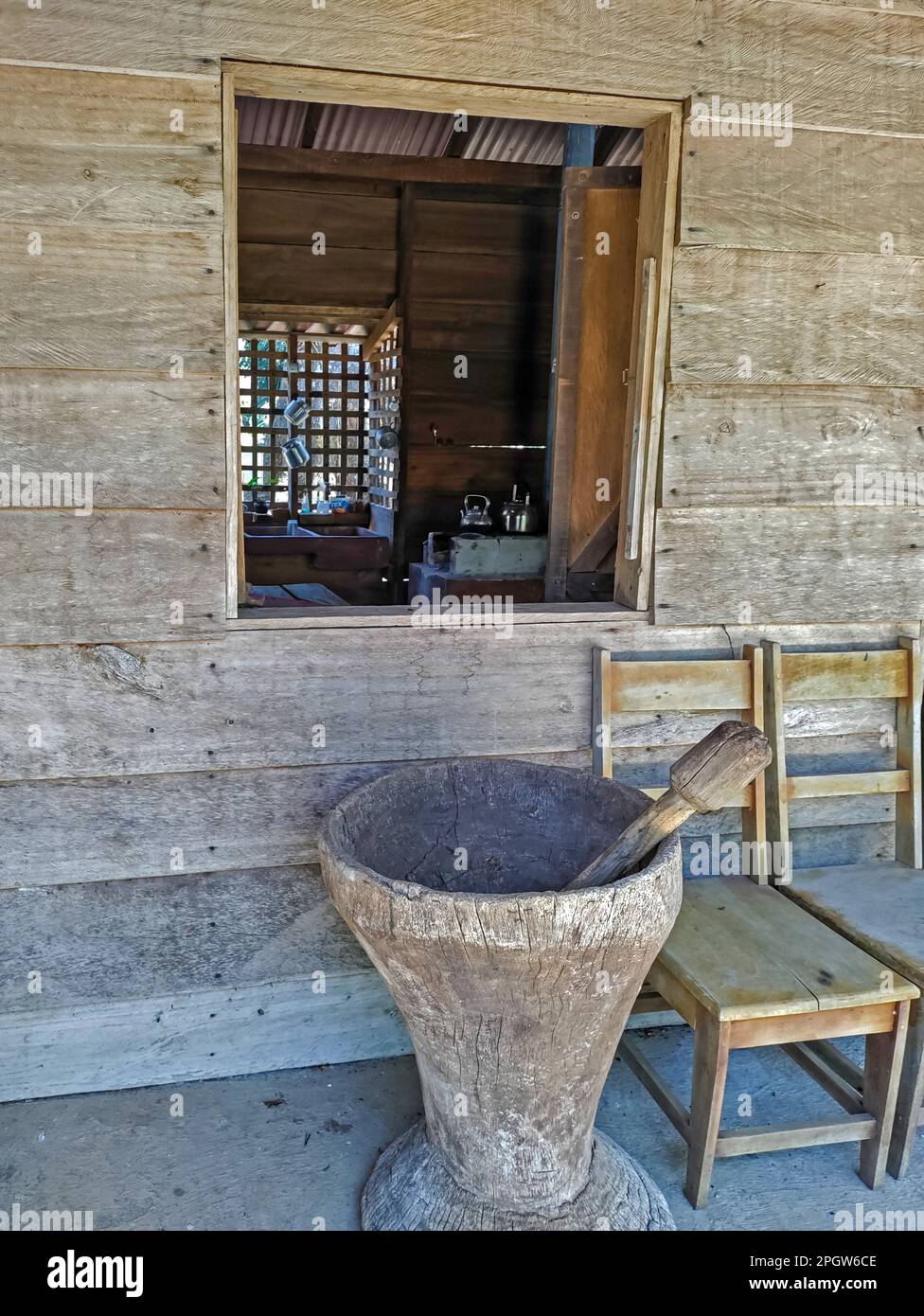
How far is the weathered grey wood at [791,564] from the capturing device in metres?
2.62

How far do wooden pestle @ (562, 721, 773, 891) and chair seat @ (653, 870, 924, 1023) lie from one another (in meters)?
0.42

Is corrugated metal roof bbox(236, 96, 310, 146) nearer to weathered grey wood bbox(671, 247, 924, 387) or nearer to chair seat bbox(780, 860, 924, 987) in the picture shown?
weathered grey wood bbox(671, 247, 924, 387)

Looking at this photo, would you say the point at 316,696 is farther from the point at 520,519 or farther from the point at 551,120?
the point at 520,519

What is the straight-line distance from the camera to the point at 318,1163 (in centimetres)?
237

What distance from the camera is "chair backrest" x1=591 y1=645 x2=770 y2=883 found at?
2584 millimetres

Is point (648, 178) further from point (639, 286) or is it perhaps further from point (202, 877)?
point (202, 877)

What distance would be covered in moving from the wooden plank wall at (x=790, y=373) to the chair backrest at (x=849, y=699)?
14 cm

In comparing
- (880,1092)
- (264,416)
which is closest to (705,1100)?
(880,1092)

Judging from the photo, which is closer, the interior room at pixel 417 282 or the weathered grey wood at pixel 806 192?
the weathered grey wood at pixel 806 192

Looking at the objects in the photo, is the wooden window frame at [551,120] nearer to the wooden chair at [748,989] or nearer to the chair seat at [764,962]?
the wooden chair at [748,989]

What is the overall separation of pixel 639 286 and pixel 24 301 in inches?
55.1

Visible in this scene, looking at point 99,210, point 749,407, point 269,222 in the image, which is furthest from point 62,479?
point 269,222

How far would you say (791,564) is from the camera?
2.70 metres

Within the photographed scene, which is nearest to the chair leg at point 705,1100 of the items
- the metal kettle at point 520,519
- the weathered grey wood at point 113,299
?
the weathered grey wood at point 113,299
